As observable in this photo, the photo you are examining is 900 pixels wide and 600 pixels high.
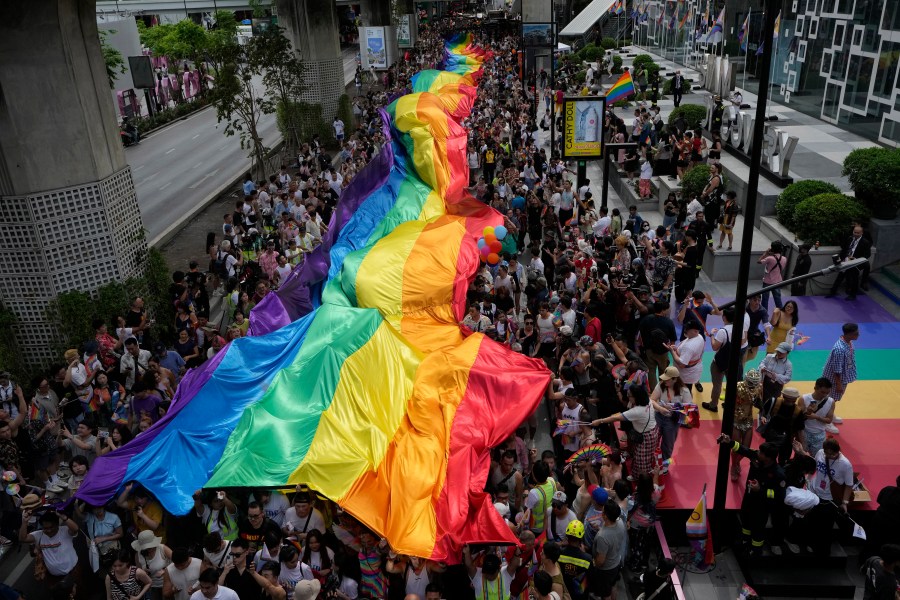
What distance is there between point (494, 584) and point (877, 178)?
11.5 meters

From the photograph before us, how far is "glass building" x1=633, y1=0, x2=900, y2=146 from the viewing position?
748 inches

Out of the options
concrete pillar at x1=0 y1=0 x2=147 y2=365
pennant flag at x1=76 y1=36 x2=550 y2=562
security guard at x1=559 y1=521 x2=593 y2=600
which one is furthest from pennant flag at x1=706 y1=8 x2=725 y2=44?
security guard at x1=559 y1=521 x2=593 y2=600

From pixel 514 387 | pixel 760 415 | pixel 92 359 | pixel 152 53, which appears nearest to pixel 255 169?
pixel 92 359

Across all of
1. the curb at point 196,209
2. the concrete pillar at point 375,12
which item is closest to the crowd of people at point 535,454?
the curb at point 196,209

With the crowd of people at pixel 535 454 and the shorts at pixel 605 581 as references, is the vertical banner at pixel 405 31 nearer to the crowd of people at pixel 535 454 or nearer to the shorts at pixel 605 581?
the crowd of people at pixel 535 454

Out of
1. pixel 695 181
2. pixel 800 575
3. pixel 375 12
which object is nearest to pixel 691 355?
pixel 800 575

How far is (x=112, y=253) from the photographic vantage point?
1333cm

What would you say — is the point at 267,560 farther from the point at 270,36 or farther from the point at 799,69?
the point at 799,69

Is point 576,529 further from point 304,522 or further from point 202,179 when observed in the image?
point 202,179

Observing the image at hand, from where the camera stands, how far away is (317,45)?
3014 cm

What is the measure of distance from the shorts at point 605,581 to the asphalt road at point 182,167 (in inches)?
645

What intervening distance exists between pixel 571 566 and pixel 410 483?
6.71ft

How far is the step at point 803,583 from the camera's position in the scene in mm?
7625

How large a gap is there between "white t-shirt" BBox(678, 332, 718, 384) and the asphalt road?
49.4 feet
